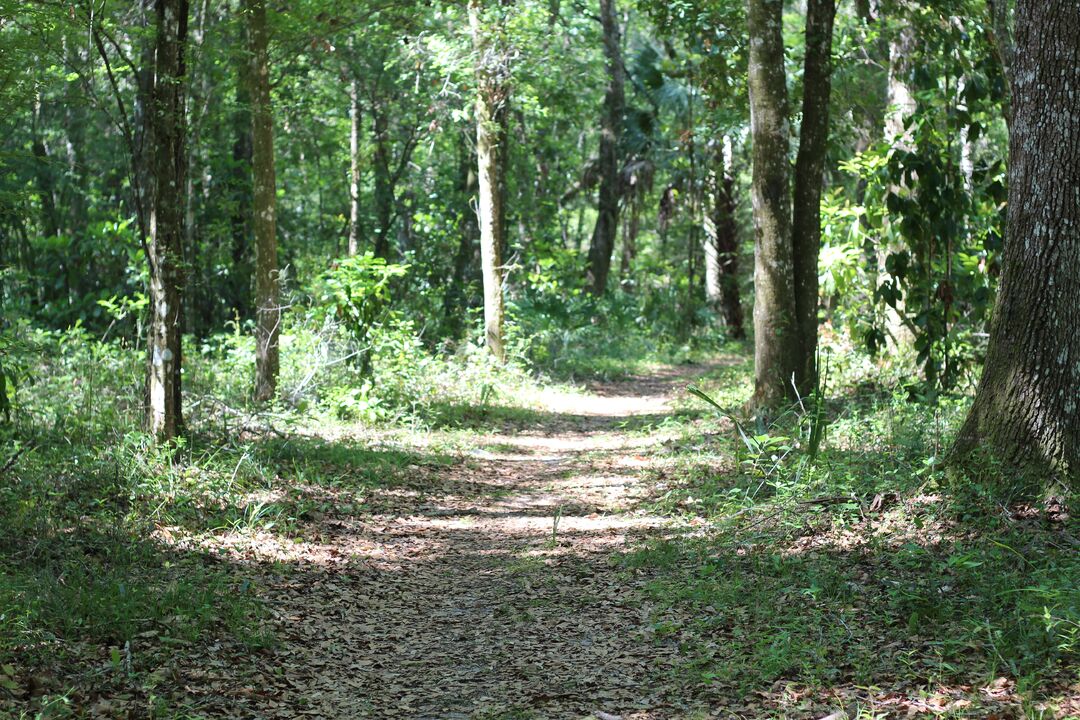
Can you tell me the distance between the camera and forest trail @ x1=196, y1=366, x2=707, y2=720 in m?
4.27

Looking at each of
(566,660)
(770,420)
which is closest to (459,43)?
(770,420)

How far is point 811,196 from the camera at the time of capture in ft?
30.0

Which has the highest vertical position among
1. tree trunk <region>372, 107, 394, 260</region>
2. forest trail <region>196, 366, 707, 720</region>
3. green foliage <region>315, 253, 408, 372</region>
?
tree trunk <region>372, 107, 394, 260</region>

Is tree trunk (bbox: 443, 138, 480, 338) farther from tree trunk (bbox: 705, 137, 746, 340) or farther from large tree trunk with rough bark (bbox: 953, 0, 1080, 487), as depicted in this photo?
large tree trunk with rough bark (bbox: 953, 0, 1080, 487)

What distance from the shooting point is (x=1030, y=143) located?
18.2 ft

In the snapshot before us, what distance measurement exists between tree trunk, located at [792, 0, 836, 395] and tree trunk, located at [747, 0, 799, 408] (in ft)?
0.57

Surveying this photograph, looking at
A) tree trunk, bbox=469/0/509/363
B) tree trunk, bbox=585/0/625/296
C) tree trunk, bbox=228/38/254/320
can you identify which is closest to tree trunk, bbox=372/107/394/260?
tree trunk, bbox=228/38/254/320

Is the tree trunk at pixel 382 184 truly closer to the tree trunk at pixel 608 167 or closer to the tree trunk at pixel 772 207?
the tree trunk at pixel 608 167

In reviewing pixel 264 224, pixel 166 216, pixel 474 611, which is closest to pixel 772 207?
pixel 474 611

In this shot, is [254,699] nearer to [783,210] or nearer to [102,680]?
[102,680]

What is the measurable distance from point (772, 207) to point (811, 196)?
0.53 metres

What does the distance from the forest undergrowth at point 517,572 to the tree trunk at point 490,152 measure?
443cm

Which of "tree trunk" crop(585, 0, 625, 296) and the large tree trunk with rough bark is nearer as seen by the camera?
the large tree trunk with rough bark

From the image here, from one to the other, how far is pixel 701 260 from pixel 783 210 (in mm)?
19193
